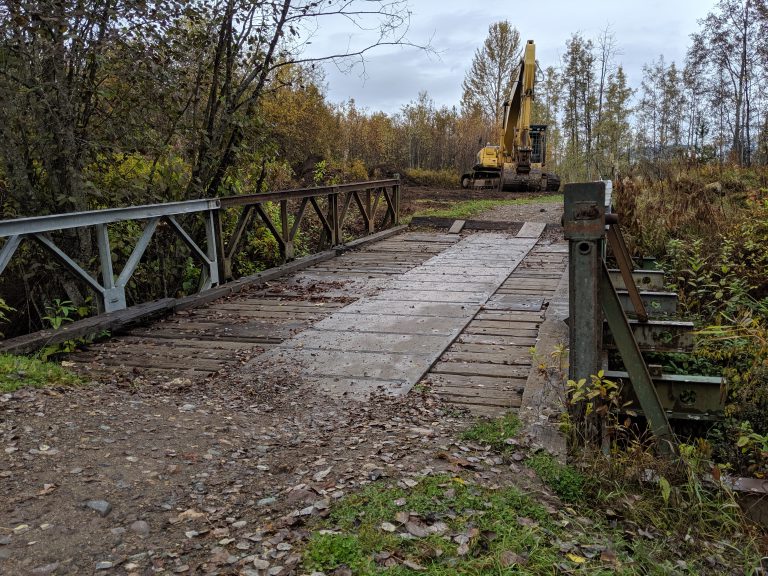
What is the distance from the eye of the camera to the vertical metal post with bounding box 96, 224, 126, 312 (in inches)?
227

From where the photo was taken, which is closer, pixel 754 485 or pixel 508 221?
pixel 754 485

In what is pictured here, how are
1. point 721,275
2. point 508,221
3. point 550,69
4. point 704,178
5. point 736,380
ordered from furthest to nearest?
point 550,69
point 508,221
point 704,178
point 721,275
point 736,380

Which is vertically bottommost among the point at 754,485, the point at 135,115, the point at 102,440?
the point at 754,485

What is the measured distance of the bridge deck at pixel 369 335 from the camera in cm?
475

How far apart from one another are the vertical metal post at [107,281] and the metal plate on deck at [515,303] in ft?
12.1

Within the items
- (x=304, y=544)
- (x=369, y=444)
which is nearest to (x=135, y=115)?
(x=369, y=444)

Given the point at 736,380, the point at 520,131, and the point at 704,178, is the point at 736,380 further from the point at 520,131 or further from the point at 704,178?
the point at 520,131

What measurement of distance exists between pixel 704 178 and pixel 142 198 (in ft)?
36.3

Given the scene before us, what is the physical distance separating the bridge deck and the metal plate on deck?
0.01 m

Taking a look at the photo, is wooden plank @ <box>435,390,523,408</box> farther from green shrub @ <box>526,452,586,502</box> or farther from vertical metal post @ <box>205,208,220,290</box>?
vertical metal post @ <box>205,208,220,290</box>

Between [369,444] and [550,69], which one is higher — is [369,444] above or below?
below

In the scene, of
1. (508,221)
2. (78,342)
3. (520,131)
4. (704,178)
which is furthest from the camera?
(520,131)

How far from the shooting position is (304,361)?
514cm

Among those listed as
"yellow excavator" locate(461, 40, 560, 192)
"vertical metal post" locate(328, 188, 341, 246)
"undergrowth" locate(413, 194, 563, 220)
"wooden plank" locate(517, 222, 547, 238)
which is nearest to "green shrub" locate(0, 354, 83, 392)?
"vertical metal post" locate(328, 188, 341, 246)
